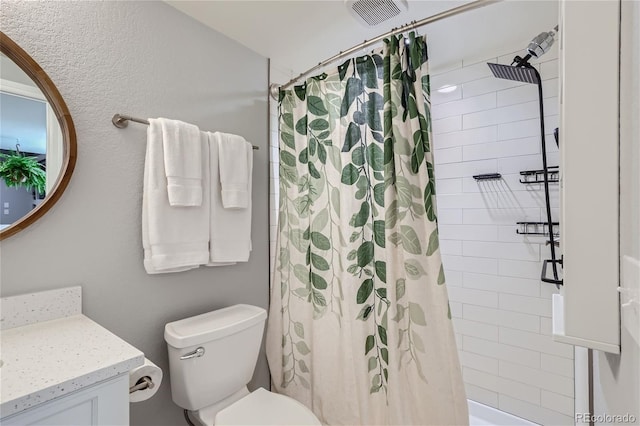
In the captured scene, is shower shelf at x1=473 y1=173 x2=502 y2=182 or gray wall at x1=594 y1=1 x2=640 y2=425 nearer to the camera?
gray wall at x1=594 y1=1 x2=640 y2=425

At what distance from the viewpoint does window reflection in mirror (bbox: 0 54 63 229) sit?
1.11m

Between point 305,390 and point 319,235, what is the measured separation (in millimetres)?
922

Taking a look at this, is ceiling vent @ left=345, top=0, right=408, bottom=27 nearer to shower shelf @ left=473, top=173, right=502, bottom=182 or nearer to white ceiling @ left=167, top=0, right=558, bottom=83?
white ceiling @ left=167, top=0, right=558, bottom=83

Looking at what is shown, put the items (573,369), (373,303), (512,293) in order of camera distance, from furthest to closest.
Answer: (512,293)
(573,369)
(373,303)

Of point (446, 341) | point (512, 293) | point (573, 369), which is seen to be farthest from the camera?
point (512, 293)

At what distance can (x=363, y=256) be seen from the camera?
161 cm

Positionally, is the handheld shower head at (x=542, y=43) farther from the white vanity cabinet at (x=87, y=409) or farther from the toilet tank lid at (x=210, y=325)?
the white vanity cabinet at (x=87, y=409)

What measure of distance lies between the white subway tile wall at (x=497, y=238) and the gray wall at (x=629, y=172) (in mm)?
1397

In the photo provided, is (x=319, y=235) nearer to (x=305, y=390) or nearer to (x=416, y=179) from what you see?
(x=416, y=179)

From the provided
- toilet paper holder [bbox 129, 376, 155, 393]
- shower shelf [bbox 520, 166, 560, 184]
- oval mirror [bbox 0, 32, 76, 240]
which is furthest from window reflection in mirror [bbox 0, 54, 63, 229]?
shower shelf [bbox 520, 166, 560, 184]

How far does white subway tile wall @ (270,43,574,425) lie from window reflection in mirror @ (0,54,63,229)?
1.12 metres

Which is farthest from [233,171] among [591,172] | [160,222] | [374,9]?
[591,172]

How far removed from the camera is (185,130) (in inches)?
58.7

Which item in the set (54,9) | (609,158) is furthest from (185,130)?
(609,158)
